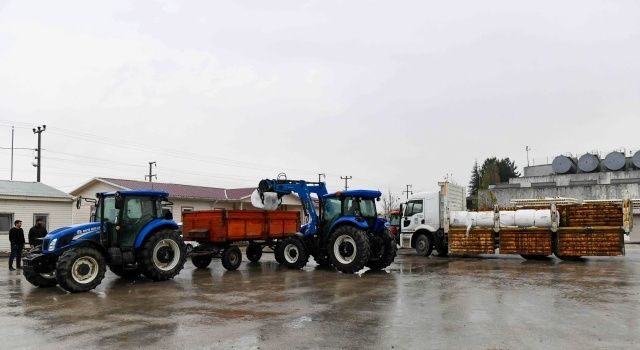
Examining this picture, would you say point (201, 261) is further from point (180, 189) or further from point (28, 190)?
point (180, 189)

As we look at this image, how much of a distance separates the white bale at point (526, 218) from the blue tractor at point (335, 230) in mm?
6296

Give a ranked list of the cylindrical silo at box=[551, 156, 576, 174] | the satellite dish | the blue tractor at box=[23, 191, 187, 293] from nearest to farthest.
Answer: the blue tractor at box=[23, 191, 187, 293] → the satellite dish → the cylindrical silo at box=[551, 156, 576, 174]

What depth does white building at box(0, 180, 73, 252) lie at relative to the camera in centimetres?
2423

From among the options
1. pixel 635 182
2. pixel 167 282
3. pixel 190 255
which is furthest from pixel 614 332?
pixel 635 182

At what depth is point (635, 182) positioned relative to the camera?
49.0 meters

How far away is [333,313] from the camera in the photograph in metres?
8.77

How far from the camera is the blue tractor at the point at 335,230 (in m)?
15.2

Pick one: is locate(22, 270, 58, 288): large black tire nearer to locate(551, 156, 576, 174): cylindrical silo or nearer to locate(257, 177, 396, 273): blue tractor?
locate(257, 177, 396, 273): blue tractor

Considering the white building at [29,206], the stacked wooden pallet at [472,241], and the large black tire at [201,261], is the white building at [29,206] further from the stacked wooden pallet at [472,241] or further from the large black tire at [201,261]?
the stacked wooden pallet at [472,241]

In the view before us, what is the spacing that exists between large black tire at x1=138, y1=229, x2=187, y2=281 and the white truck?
11.3m

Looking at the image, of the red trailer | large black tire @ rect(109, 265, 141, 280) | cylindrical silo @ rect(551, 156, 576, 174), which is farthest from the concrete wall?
cylindrical silo @ rect(551, 156, 576, 174)

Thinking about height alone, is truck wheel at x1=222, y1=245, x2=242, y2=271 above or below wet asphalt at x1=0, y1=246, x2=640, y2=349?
above

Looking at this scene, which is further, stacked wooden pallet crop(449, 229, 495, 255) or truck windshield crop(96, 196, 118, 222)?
stacked wooden pallet crop(449, 229, 495, 255)

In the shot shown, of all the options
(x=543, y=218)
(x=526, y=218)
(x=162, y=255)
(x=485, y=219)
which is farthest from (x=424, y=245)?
(x=162, y=255)
